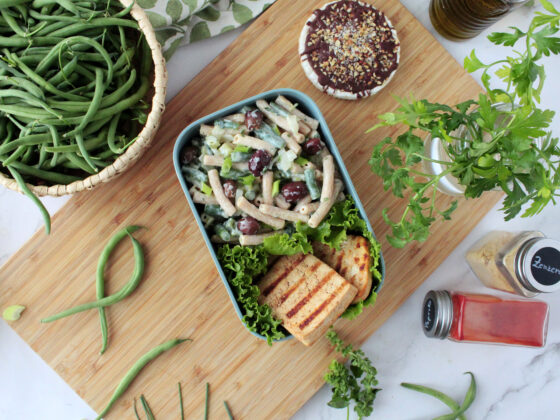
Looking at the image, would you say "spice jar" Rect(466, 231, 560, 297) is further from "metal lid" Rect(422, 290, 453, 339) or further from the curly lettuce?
the curly lettuce

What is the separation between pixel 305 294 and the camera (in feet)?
6.07

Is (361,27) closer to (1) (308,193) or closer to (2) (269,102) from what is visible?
(2) (269,102)

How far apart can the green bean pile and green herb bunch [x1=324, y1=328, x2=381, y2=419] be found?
121cm

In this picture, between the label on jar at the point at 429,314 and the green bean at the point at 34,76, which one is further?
the label on jar at the point at 429,314

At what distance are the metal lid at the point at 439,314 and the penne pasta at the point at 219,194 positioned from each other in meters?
0.96

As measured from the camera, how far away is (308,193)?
1821 mm

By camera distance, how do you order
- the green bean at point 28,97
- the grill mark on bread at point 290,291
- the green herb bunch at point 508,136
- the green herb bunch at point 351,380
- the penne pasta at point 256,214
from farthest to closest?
1. the green herb bunch at point 351,380
2. the grill mark on bread at point 290,291
3. the penne pasta at point 256,214
4. the green bean at point 28,97
5. the green herb bunch at point 508,136

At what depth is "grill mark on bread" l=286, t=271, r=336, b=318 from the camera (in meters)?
1.83

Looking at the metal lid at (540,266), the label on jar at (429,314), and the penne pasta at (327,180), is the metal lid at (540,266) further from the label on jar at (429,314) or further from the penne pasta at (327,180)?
the penne pasta at (327,180)

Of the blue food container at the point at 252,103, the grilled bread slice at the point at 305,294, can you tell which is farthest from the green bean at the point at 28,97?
the grilled bread slice at the point at 305,294

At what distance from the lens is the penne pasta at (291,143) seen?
5.84 feet

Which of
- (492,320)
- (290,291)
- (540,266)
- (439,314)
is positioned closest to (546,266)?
(540,266)

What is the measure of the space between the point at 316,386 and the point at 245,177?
975 millimetres

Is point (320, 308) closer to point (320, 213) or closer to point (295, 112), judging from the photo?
point (320, 213)
